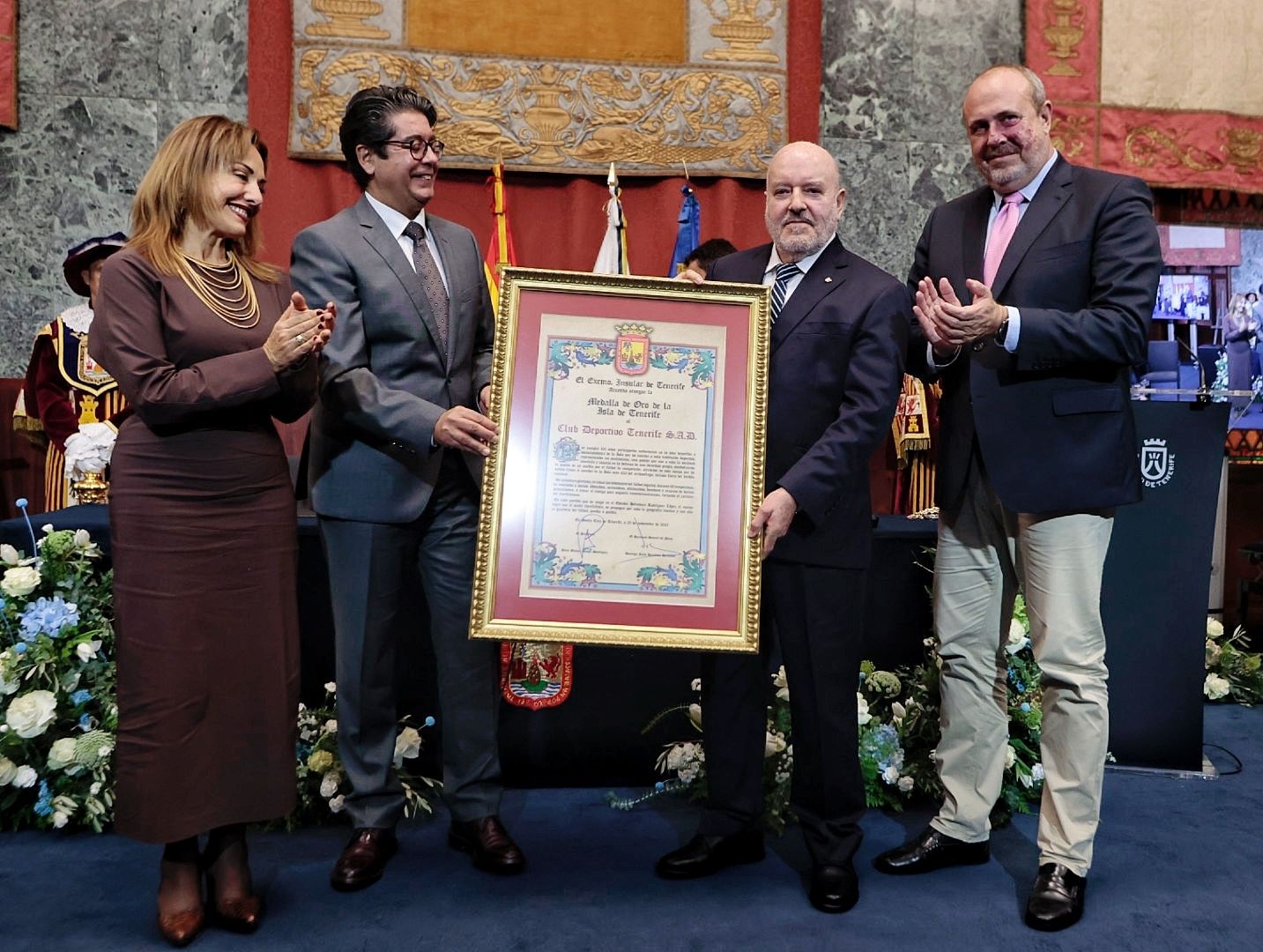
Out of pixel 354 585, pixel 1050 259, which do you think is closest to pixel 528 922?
pixel 354 585

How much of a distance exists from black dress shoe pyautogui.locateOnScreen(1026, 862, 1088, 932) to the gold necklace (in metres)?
2.00

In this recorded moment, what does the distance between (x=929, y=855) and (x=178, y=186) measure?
2.18 m

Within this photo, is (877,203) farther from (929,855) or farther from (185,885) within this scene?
(185,885)

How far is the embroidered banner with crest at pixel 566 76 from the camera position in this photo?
487cm

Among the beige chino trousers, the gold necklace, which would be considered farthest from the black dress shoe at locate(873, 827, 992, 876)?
the gold necklace

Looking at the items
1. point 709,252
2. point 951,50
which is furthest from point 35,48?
point 951,50

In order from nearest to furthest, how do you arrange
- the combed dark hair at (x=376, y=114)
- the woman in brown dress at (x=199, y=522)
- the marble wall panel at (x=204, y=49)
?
the woman in brown dress at (x=199, y=522) → the combed dark hair at (x=376, y=114) → the marble wall panel at (x=204, y=49)

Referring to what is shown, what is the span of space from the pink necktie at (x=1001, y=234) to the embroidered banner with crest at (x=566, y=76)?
9.33ft

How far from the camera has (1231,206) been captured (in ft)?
18.3

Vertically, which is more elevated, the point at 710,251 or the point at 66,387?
the point at 710,251

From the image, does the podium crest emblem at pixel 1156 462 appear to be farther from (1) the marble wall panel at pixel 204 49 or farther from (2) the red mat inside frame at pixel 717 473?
(1) the marble wall panel at pixel 204 49

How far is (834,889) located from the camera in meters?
2.24

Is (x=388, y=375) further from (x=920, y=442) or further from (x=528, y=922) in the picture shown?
(x=920, y=442)

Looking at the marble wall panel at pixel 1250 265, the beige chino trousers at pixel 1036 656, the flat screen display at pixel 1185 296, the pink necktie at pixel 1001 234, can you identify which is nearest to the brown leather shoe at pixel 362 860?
the beige chino trousers at pixel 1036 656
